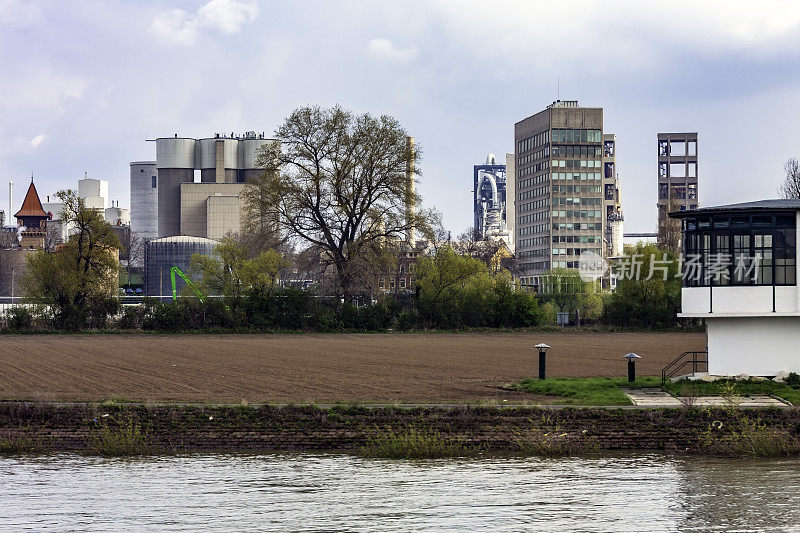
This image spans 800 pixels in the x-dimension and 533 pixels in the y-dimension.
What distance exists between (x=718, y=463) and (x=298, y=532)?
462 inches

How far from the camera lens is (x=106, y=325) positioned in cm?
9119

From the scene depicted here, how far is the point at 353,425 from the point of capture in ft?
95.9

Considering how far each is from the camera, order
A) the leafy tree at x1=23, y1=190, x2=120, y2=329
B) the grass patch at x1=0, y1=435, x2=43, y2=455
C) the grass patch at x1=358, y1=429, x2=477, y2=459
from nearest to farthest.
A: the grass patch at x1=358, y1=429, x2=477, y2=459 < the grass patch at x1=0, y1=435, x2=43, y2=455 < the leafy tree at x1=23, y1=190, x2=120, y2=329

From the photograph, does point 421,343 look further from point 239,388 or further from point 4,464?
point 4,464

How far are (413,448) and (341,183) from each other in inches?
2629

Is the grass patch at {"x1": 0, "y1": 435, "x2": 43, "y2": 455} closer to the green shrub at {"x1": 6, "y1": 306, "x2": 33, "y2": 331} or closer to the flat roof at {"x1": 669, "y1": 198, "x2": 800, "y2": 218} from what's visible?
the flat roof at {"x1": 669, "y1": 198, "x2": 800, "y2": 218}

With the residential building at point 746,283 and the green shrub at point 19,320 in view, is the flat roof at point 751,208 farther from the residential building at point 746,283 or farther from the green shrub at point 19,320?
the green shrub at point 19,320

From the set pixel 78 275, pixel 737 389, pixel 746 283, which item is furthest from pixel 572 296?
pixel 737 389

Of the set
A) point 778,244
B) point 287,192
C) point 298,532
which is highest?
point 287,192

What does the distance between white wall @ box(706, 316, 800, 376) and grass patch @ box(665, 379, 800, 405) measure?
2.50 feet

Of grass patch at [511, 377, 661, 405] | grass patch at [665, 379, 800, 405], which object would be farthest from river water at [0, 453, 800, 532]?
grass patch at [665, 379, 800, 405]

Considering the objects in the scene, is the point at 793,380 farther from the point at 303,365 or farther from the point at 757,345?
the point at 303,365

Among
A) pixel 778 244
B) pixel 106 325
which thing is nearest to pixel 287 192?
pixel 106 325

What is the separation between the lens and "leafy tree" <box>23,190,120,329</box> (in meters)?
89.5
